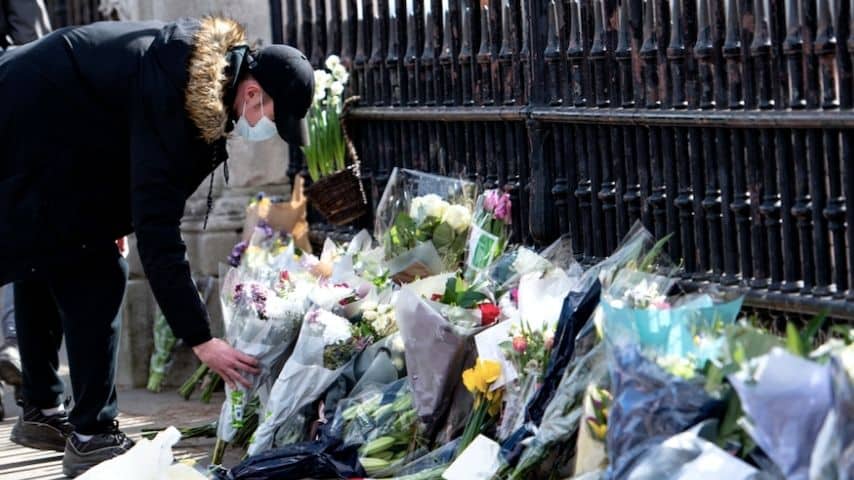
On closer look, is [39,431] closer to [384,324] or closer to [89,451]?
[89,451]

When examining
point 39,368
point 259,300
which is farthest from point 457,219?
point 39,368

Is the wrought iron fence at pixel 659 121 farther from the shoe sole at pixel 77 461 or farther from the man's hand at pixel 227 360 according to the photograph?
the shoe sole at pixel 77 461

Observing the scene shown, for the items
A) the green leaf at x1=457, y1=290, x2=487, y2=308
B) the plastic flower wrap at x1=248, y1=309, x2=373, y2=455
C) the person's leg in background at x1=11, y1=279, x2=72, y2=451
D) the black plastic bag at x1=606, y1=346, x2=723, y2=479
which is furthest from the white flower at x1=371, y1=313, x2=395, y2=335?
the black plastic bag at x1=606, y1=346, x2=723, y2=479

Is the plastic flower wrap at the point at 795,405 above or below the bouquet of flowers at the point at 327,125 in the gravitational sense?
below

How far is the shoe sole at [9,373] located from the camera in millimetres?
7332

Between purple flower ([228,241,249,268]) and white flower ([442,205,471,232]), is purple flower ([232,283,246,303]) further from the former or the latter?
purple flower ([228,241,249,268])

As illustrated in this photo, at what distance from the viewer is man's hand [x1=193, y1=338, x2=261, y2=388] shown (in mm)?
5277

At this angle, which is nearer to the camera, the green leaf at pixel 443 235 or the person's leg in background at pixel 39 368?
the green leaf at pixel 443 235

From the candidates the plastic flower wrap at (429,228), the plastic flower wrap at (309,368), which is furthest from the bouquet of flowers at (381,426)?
the plastic flower wrap at (429,228)

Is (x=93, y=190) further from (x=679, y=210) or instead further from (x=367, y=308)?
(x=679, y=210)

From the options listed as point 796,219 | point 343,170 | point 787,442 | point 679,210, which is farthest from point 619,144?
point 787,442

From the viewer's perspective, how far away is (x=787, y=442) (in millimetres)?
3482

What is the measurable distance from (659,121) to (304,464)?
1.73m

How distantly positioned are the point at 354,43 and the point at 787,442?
15.0 feet
